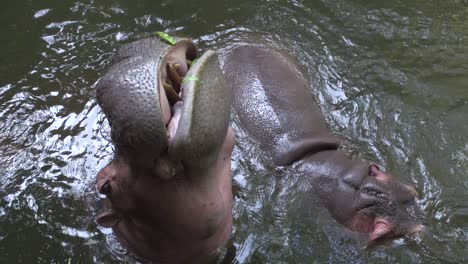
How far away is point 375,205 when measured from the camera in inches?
135

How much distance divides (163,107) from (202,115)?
0.13 metres

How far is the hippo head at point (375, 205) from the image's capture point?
11.2 feet

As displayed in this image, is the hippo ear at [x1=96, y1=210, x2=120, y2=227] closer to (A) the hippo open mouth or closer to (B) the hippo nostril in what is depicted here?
(A) the hippo open mouth

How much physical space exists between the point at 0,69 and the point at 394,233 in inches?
128

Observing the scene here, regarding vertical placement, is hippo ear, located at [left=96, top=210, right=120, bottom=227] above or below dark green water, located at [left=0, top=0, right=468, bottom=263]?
above

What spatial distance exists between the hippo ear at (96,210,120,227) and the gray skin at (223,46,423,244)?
1.51 metres

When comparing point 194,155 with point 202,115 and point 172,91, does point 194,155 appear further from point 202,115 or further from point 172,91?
point 172,91

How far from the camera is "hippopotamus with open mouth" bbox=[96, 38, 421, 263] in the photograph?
1.87 m

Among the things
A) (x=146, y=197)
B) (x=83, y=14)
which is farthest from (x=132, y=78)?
(x=83, y=14)

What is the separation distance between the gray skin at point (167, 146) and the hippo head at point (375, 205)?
1.04m

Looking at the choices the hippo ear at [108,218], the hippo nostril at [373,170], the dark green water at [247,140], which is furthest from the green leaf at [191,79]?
the hippo nostril at [373,170]

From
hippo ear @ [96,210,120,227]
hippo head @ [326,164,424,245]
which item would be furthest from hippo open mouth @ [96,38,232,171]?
hippo head @ [326,164,424,245]

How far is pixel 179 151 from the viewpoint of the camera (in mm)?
1862

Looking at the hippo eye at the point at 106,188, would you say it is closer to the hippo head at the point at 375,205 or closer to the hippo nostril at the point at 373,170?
the hippo head at the point at 375,205
